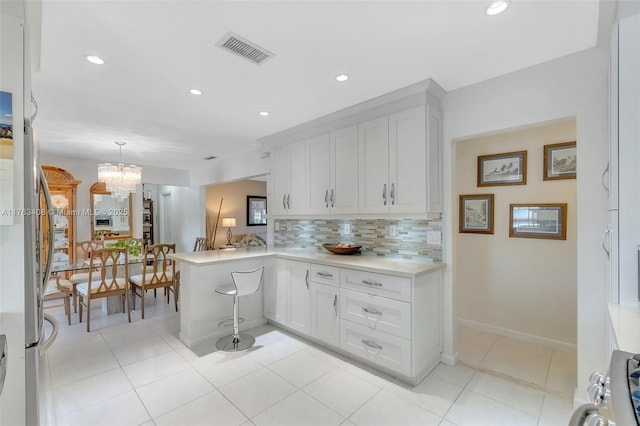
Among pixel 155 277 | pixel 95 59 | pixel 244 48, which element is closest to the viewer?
pixel 244 48

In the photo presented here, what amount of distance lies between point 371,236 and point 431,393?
61.8 inches

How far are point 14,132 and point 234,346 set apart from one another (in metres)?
2.58

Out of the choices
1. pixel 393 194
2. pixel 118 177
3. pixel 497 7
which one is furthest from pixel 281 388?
pixel 118 177

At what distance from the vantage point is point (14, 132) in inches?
42.8

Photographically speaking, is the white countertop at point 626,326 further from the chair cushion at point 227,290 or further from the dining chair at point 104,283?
the dining chair at point 104,283

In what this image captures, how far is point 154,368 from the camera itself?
2617 millimetres

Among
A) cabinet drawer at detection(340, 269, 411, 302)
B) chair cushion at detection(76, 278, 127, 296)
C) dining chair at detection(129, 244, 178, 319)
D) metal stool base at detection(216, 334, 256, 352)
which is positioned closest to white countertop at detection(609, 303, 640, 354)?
cabinet drawer at detection(340, 269, 411, 302)

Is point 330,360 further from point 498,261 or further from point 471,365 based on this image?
point 498,261

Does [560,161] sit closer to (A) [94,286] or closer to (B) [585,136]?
(B) [585,136]

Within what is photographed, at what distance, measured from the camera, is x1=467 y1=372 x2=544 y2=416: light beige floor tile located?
6.77 feet

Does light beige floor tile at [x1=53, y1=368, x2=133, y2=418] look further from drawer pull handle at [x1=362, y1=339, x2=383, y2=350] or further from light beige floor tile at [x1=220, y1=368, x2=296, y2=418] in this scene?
drawer pull handle at [x1=362, y1=339, x2=383, y2=350]

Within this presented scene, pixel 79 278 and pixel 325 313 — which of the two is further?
pixel 79 278

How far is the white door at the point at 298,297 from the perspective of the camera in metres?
3.14

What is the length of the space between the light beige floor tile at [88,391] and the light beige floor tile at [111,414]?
6 centimetres
